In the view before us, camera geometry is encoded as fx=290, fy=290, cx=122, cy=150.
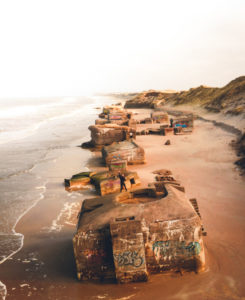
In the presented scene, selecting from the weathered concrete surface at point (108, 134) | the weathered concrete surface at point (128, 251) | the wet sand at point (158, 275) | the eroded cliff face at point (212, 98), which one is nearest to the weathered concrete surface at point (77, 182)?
the wet sand at point (158, 275)

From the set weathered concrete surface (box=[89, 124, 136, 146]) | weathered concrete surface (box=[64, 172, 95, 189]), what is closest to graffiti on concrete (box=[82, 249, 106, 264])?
weathered concrete surface (box=[64, 172, 95, 189])

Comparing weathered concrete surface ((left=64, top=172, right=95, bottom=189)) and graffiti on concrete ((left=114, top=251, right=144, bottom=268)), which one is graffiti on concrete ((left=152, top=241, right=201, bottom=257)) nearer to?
graffiti on concrete ((left=114, top=251, right=144, bottom=268))

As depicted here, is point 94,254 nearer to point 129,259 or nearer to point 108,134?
point 129,259

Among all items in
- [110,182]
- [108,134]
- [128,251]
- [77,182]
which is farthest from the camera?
[108,134]

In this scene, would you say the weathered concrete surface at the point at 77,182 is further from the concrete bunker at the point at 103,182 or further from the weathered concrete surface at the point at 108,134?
the weathered concrete surface at the point at 108,134

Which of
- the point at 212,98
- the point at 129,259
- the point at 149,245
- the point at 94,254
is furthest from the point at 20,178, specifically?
the point at 212,98
